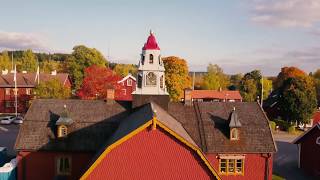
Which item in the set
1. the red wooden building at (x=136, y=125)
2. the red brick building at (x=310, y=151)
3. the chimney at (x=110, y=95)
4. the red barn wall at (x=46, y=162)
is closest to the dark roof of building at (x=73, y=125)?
the red wooden building at (x=136, y=125)

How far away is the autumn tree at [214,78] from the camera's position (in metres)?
106

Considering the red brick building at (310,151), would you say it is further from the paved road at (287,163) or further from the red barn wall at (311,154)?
the paved road at (287,163)

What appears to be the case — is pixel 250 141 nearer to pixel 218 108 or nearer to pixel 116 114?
pixel 218 108

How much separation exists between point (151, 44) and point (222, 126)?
873 centimetres

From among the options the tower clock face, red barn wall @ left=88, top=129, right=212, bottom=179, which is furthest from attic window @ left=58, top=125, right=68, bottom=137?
the tower clock face

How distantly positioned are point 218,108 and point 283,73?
3266 inches

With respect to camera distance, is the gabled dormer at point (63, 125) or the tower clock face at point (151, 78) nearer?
the gabled dormer at point (63, 125)

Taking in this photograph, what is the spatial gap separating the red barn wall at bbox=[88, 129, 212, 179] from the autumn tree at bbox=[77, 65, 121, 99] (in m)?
31.4

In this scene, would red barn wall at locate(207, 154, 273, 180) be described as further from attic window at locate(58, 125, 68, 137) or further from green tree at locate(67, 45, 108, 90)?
green tree at locate(67, 45, 108, 90)

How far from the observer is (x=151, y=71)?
3006 cm

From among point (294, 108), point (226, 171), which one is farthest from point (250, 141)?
point (294, 108)

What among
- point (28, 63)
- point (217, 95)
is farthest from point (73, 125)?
point (28, 63)

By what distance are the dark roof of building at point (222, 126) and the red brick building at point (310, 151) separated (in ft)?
29.6

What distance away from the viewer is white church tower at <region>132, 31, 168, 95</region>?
30.1 metres
